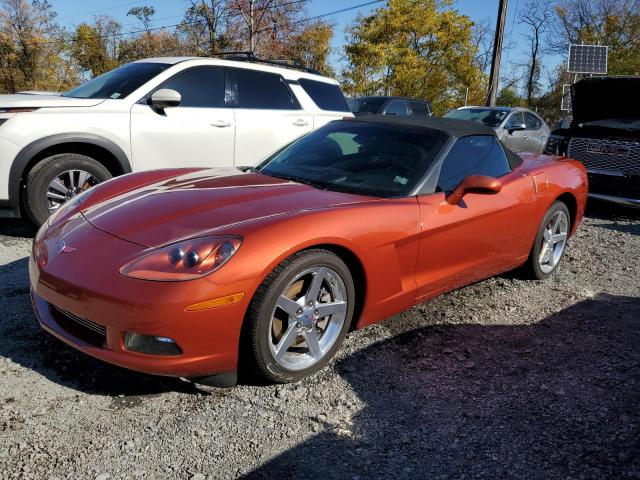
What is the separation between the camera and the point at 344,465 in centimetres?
223

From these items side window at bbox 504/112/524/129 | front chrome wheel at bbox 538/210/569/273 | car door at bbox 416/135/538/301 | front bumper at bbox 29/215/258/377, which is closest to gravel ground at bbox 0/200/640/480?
front bumper at bbox 29/215/258/377

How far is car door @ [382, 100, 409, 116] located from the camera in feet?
41.5

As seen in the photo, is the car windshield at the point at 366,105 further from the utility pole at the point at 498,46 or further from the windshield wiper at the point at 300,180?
the windshield wiper at the point at 300,180

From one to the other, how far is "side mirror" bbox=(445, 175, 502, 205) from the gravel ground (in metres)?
0.88

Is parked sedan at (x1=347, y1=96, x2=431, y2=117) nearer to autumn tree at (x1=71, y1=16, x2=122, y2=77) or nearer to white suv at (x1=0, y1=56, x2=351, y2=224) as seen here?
white suv at (x1=0, y1=56, x2=351, y2=224)

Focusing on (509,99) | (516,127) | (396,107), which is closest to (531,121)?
(516,127)

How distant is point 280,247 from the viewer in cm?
254

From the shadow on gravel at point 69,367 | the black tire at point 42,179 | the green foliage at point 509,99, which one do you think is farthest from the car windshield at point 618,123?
the green foliage at point 509,99

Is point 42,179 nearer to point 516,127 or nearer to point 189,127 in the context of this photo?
point 189,127

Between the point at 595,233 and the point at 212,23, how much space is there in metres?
29.7

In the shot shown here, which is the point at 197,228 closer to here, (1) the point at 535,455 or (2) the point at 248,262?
(2) the point at 248,262

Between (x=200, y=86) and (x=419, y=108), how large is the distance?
29.1 ft

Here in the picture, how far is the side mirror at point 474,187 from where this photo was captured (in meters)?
3.38

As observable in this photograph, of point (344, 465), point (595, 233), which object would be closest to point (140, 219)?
point (344, 465)
